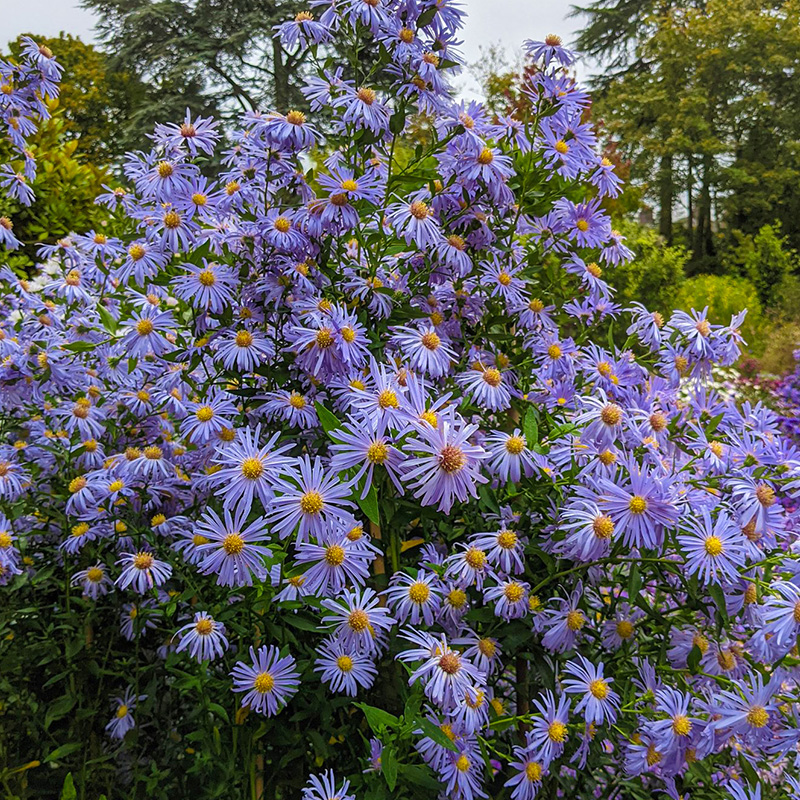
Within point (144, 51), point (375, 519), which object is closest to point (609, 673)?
point (375, 519)

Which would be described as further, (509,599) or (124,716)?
(124,716)

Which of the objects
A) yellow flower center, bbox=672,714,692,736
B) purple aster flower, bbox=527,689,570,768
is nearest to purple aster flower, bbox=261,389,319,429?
purple aster flower, bbox=527,689,570,768

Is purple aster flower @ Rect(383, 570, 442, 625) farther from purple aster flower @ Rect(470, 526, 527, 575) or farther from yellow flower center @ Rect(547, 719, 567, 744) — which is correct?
yellow flower center @ Rect(547, 719, 567, 744)

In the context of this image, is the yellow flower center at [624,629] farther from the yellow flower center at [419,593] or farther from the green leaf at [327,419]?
the green leaf at [327,419]

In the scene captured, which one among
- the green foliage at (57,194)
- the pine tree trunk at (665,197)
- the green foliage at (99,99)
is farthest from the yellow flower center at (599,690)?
the pine tree trunk at (665,197)

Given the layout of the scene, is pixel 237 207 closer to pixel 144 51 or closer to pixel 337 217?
pixel 337 217

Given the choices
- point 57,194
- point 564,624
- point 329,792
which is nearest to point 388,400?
point 564,624

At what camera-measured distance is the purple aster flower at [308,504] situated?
746 mm

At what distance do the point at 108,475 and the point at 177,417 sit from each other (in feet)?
0.58

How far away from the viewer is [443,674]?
2.57 feet

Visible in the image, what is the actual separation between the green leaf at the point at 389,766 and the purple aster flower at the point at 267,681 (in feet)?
0.51

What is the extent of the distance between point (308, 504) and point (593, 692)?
1.43 feet

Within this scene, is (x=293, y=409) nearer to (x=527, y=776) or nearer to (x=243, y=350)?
(x=243, y=350)

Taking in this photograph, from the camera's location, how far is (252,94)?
12234 mm
